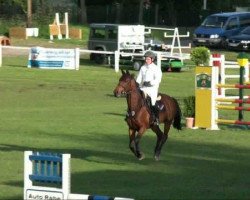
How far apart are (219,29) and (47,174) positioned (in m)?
50.8

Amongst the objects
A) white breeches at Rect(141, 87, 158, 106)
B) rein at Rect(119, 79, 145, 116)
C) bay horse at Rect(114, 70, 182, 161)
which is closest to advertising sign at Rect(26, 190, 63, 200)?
bay horse at Rect(114, 70, 182, 161)

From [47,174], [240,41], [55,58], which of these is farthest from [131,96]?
[240,41]

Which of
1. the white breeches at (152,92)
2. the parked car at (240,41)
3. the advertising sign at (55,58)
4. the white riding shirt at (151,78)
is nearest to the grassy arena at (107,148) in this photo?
the white breeches at (152,92)

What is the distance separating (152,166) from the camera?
1808cm

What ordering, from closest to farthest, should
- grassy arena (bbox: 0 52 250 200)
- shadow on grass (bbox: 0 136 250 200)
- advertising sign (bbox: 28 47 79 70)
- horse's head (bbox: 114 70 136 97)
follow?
1. shadow on grass (bbox: 0 136 250 200)
2. grassy arena (bbox: 0 52 250 200)
3. horse's head (bbox: 114 70 136 97)
4. advertising sign (bbox: 28 47 79 70)

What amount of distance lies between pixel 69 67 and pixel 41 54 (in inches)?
58.6

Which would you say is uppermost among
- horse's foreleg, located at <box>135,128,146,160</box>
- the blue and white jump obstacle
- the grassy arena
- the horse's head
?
the horse's head

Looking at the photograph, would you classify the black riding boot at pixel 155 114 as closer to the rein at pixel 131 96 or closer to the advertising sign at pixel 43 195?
the rein at pixel 131 96

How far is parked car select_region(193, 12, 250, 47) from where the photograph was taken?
60.8 m

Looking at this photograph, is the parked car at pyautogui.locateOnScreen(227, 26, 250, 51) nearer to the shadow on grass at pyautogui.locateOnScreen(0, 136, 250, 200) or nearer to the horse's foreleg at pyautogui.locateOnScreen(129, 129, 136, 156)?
the shadow on grass at pyautogui.locateOnScreen(0, 136, 250, 200)

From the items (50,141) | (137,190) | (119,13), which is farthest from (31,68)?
(119,13)

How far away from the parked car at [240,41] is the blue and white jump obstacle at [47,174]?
157ft

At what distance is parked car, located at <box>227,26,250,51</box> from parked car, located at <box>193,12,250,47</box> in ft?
3.44

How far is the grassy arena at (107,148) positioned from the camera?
15.3 meters
